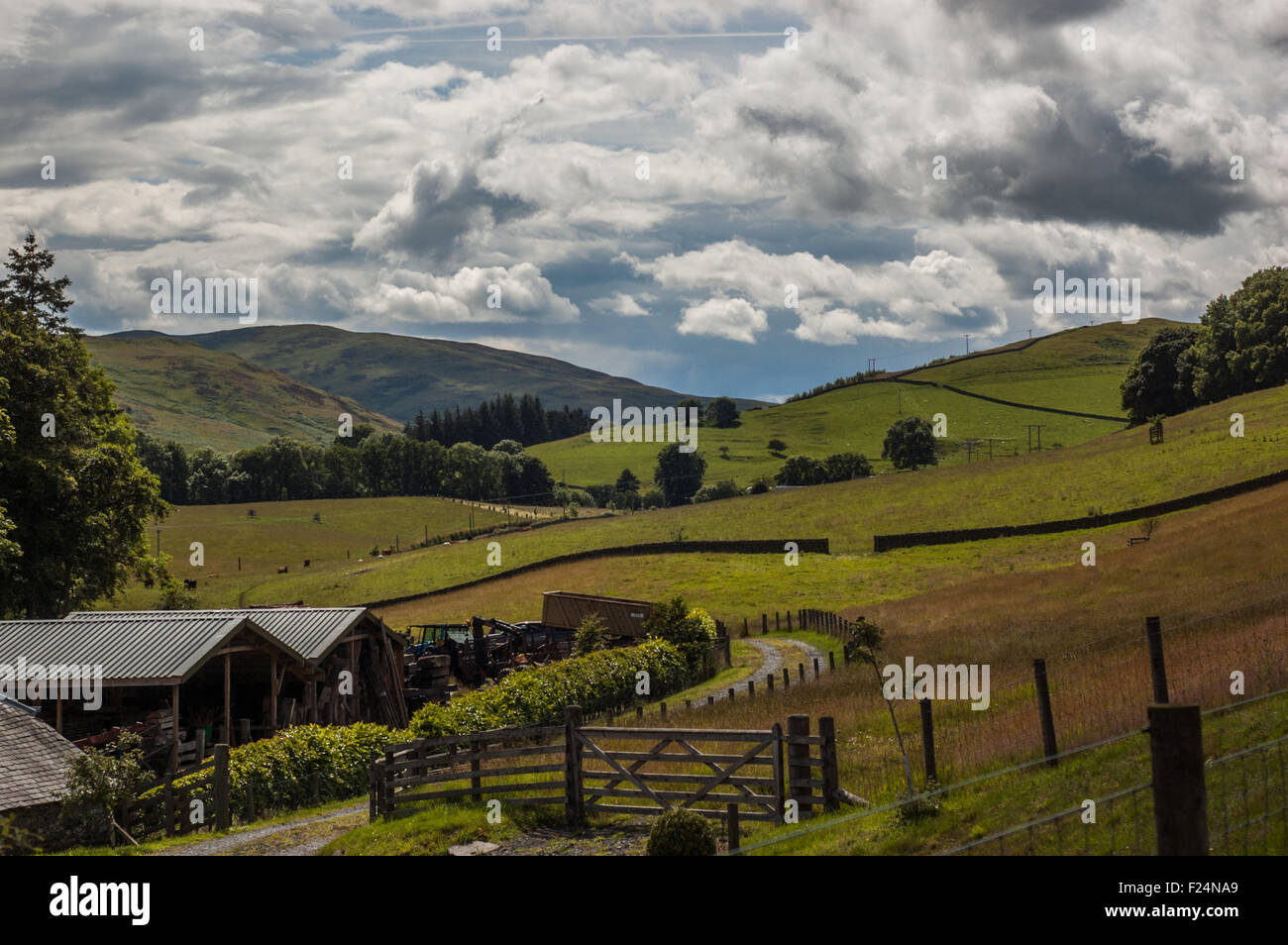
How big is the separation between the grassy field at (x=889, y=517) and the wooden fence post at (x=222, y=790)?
4269 centimetres

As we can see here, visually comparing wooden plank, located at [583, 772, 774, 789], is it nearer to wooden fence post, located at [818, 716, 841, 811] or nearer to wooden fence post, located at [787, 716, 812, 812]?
wooden fence post, located at [787, 716, 812, 812]

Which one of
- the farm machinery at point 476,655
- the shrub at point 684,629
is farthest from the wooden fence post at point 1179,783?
the shrub at point 684,629

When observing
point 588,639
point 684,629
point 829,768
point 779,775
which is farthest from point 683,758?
point 684,629

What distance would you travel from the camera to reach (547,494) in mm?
189625

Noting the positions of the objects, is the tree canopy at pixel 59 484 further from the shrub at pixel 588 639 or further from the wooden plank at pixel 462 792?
the wooden plank at pixel 462 792

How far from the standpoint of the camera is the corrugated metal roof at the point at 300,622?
3164cm

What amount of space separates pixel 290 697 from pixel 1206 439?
71.0 metres

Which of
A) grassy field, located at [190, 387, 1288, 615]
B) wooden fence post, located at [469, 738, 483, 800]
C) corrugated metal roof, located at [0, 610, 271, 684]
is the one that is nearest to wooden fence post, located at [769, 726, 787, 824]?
wooden fence post, located at [469, 738, 483, 800]

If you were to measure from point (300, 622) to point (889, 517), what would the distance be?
2402 inches

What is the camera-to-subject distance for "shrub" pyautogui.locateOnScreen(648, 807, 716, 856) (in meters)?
12.3

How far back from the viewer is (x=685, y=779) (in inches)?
636

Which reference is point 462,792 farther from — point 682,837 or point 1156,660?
point 1156,660

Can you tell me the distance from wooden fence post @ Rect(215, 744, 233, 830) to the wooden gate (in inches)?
326

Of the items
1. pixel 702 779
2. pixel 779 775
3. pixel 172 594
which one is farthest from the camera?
pixel 172 594
